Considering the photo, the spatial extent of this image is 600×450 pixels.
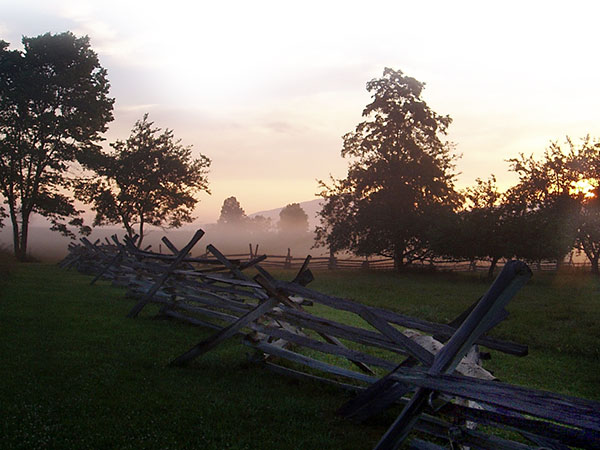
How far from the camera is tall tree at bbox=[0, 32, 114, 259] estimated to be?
29.3 meters

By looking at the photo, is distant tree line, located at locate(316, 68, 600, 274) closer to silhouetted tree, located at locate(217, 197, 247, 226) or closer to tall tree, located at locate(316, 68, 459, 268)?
tall tree, located at locate(316, 68, 459, 268)

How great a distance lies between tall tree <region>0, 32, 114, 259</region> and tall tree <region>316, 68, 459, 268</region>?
1970 centimetres

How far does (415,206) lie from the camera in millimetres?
31297

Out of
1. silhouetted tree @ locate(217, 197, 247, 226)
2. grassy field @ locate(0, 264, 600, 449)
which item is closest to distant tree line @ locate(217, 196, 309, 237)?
silhouetted tree @ locate(217, 197, 247, 226)

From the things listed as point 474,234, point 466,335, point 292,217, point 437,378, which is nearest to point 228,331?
point 437,378

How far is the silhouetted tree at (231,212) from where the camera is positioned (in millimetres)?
133875

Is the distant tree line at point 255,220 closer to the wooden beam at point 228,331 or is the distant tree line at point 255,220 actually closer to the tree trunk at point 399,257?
the tree trunk at point 399,257

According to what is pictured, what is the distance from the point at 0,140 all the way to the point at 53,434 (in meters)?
31.6

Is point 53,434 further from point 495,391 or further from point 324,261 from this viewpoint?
point 324,261

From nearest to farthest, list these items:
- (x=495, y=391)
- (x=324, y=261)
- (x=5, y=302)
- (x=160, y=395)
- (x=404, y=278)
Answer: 1. (x=495, y=391)
2. (x=160, y=395)
3. (x=5, y=302)
4. (x=404, y=278)
5. (x=324, y=261)

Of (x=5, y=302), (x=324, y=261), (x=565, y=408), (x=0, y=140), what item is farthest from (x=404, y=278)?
(x=0, y=140)

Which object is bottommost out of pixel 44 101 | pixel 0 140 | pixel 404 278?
pixel 404 278

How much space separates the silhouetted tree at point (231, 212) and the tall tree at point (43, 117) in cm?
10164

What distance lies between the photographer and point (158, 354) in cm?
741
